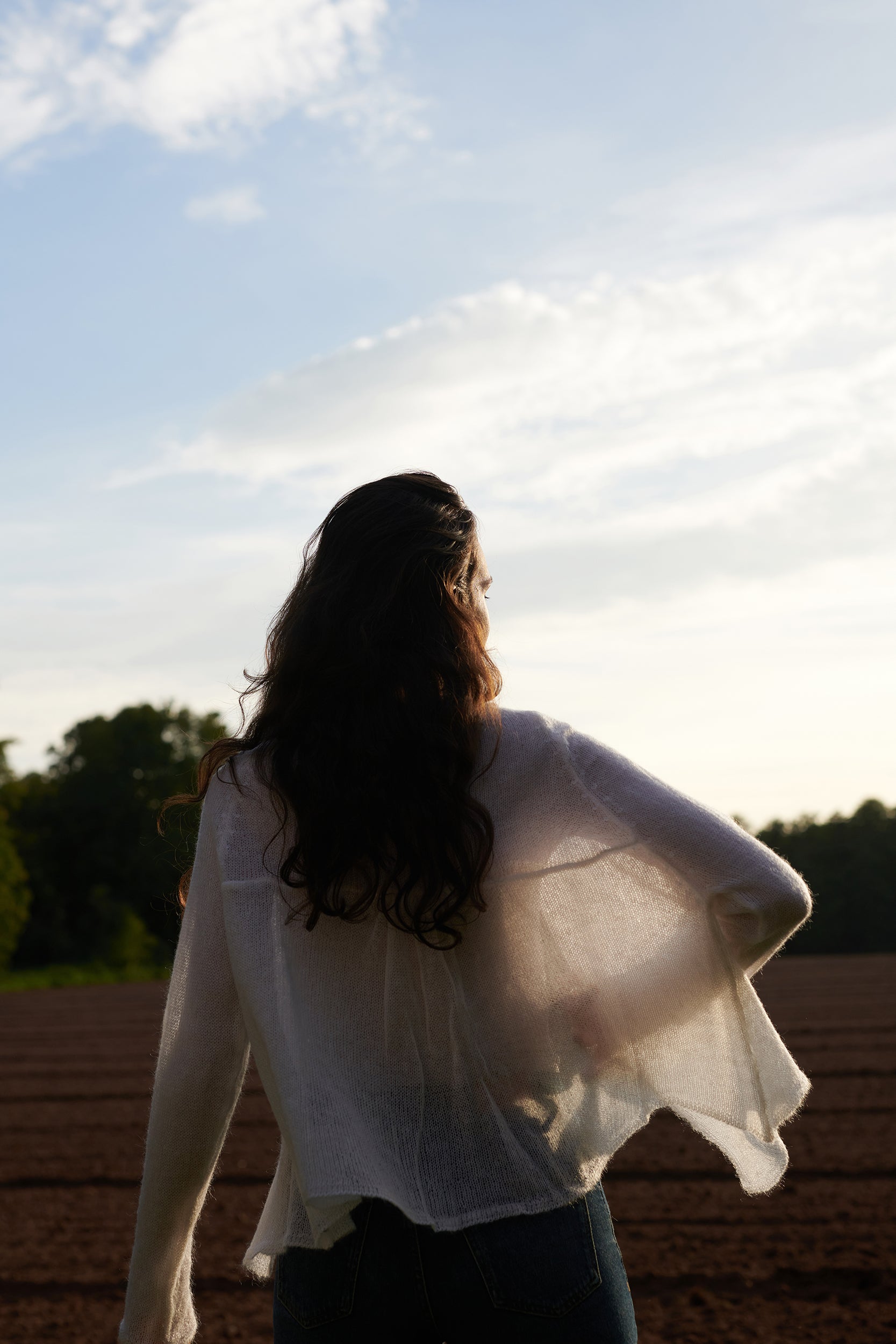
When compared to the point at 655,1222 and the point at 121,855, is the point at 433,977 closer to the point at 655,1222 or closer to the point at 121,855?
the point at 655,1222

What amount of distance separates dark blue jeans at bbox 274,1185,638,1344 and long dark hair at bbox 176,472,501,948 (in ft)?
1.16

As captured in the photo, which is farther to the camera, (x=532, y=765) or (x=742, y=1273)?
(x=742, y=1273)

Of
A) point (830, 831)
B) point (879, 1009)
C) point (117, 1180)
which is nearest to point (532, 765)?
point (117, 1180)

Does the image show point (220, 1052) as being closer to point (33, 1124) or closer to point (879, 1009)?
point (33, 1124)

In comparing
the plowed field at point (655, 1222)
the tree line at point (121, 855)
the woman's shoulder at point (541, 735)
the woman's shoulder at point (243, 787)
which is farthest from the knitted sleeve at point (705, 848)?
the tree line at point (121, 855)

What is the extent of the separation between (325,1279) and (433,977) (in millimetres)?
372

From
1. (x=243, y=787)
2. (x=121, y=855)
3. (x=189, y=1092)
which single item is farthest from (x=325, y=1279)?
(x=121, y=855)

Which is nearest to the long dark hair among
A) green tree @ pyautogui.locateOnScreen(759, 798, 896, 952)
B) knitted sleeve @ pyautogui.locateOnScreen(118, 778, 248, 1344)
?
knitted sleeve @ pyautogui.locateOnScreen(118, 778, 248, 1344)

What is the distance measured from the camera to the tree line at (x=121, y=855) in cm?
4438

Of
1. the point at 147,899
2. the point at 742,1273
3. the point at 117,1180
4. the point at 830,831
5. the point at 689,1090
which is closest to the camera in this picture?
the point at 689,1090

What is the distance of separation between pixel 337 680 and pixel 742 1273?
497 cm

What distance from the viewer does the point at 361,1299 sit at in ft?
4.68

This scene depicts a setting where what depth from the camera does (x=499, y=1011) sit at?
156 cm

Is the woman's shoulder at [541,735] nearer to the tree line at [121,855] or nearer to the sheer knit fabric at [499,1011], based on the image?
the sheer knit fabric at [499,1011]
